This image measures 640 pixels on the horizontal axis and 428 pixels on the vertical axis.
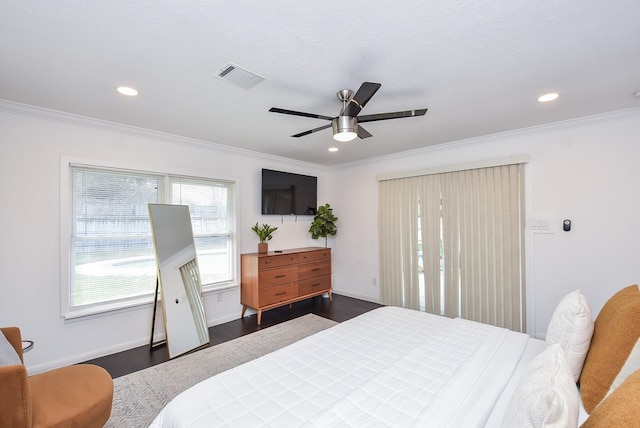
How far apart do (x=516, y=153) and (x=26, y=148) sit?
524cm

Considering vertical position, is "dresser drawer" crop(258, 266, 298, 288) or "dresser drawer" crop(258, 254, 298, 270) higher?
"dresser drawer" crop(258, 254, 298, 270)

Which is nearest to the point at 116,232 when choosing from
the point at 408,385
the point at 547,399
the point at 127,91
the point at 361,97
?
the point at 127,91

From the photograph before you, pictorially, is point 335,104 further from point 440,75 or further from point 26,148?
point 26,148

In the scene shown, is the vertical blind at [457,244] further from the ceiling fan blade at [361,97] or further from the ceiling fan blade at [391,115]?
the ceiling fan blade at [361,97]

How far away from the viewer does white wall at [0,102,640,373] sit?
2.59m

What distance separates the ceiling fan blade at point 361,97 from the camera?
5.96 ft

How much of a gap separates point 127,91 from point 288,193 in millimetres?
2774

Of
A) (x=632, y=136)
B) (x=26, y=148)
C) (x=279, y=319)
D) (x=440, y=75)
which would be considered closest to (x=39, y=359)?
(x=26, y=148)

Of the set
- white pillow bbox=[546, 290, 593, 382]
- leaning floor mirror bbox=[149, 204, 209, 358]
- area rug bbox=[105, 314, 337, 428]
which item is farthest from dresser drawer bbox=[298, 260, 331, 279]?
white pillow bbox=[546, 290, 593, 382]

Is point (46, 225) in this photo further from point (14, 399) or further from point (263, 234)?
point (263, 234)

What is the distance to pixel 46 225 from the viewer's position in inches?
107

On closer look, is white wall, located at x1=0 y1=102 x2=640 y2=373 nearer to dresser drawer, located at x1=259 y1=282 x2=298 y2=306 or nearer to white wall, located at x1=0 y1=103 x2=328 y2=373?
white wall, located at x1=0 y1=103 x2=328 y2=373

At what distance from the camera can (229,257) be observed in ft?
13.7

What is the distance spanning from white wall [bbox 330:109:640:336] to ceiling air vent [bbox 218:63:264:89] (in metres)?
3.01
